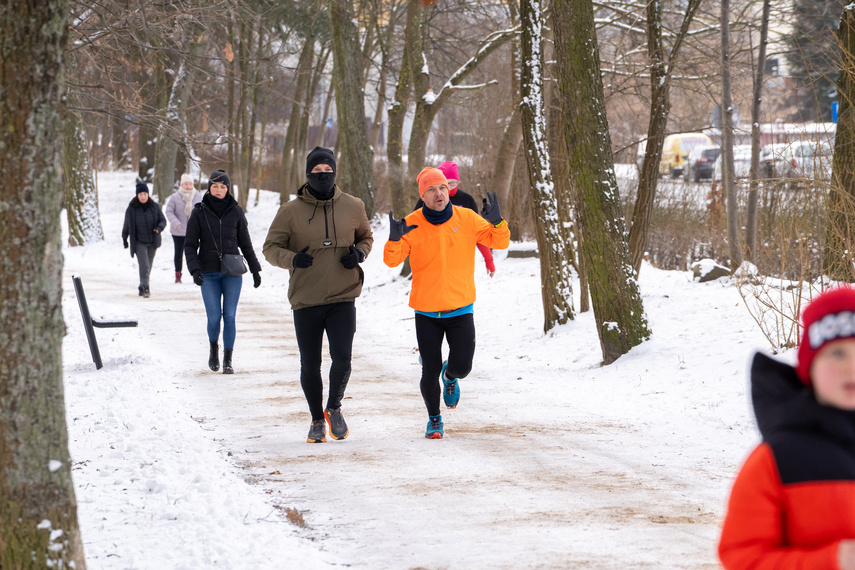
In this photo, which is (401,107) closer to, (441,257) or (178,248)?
(178,248)

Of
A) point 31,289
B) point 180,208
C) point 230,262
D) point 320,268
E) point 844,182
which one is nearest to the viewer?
point 31,289

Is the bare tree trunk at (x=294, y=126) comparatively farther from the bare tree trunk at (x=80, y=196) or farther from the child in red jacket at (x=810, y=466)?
the child in red jacket at (x=810, y=466)

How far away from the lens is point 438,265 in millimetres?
6574

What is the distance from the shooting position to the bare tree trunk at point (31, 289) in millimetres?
3074

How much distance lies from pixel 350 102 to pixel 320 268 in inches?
552

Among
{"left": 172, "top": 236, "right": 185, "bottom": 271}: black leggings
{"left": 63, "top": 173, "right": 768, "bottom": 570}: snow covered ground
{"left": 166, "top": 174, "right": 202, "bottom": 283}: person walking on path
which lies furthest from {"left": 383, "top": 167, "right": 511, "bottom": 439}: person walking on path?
{"left": 172, "top": 236, "right": 185, "bottom": 271}: black leggings

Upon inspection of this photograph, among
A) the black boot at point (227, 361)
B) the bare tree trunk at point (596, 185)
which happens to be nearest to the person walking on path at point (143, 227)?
the black boot at point (227, 361)

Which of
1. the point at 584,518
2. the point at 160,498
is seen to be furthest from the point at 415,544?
the point at 160,498

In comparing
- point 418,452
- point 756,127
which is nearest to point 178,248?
point 756,127

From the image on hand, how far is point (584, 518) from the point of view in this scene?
4.73 metres

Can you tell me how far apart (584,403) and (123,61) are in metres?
6.67

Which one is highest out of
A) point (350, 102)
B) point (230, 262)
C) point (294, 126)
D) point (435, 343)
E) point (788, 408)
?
point (294, 126)

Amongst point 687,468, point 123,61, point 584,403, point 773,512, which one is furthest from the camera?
point 123,61

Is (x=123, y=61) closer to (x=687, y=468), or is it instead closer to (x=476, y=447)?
(x=476, y=447)
